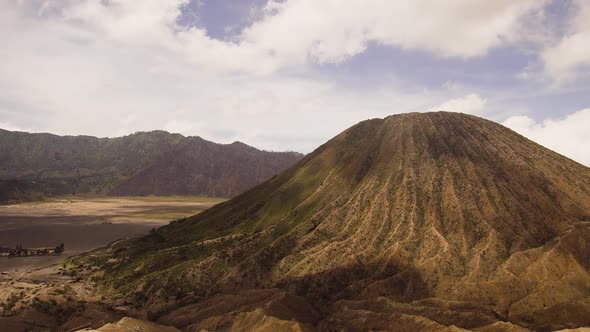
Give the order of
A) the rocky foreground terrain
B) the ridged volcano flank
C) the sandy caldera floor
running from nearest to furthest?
the rocky foreground terrain, the ridged volcano flank, the sandy caldera floor

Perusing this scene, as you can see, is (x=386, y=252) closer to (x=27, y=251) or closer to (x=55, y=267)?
(x=55, y=267)

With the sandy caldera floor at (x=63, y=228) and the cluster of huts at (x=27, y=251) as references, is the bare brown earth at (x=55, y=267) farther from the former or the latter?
the cluster of huts at (x=27, y=251)

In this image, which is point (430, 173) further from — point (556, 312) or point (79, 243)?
point (79, 243)

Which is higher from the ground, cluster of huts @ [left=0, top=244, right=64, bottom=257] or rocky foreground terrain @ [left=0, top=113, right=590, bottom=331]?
rocky foreground terrain @ [left=0, top=113, right=590, bottom=331]

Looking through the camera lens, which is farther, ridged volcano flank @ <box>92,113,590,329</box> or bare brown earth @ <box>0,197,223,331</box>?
bare brown earth @ <box>0,197,223,331</box>

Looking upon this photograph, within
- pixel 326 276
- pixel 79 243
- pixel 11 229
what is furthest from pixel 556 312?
pixel 11 229

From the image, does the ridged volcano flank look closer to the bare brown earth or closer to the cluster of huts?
the bare brown earth

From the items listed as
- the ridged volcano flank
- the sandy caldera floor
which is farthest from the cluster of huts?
the ridged volcano flank
